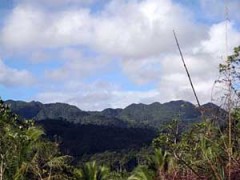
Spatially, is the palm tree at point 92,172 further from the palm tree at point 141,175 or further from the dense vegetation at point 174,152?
the palm tree at point 141,175

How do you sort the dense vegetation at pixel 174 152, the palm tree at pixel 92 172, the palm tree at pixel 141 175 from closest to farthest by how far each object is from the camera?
the dense vegetation at pixel 174 152, the palm tree at pixel 141 175, the palm tree at pixel 92 172

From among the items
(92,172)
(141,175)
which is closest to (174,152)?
(141,175)

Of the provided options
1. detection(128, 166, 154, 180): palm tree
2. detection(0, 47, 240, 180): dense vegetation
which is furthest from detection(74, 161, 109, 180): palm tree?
detection(128, 166, 154, 180): palm tree

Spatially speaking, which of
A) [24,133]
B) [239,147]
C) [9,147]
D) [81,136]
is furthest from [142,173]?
[81,136]

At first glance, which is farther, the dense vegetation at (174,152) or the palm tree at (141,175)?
the palm tree at (141,175)

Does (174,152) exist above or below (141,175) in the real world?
above

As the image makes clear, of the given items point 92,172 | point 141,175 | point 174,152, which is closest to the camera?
point 174,152

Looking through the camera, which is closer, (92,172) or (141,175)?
(141,175)

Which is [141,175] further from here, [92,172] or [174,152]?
[174,152]

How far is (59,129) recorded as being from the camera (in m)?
127

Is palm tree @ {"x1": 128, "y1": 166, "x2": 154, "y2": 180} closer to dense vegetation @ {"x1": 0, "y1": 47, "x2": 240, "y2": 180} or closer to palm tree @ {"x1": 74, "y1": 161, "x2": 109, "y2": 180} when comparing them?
dense vegetation @ {"x1": 0, "y1": 47, "x2": 240, "y2": 180}

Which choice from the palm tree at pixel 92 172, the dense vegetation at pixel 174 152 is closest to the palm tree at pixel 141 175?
the dense vegetation at pixel 174 152

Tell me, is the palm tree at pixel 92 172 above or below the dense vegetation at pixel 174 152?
below

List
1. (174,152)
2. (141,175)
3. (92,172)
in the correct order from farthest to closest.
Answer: (92,172) < (141,175) < (174,152)
